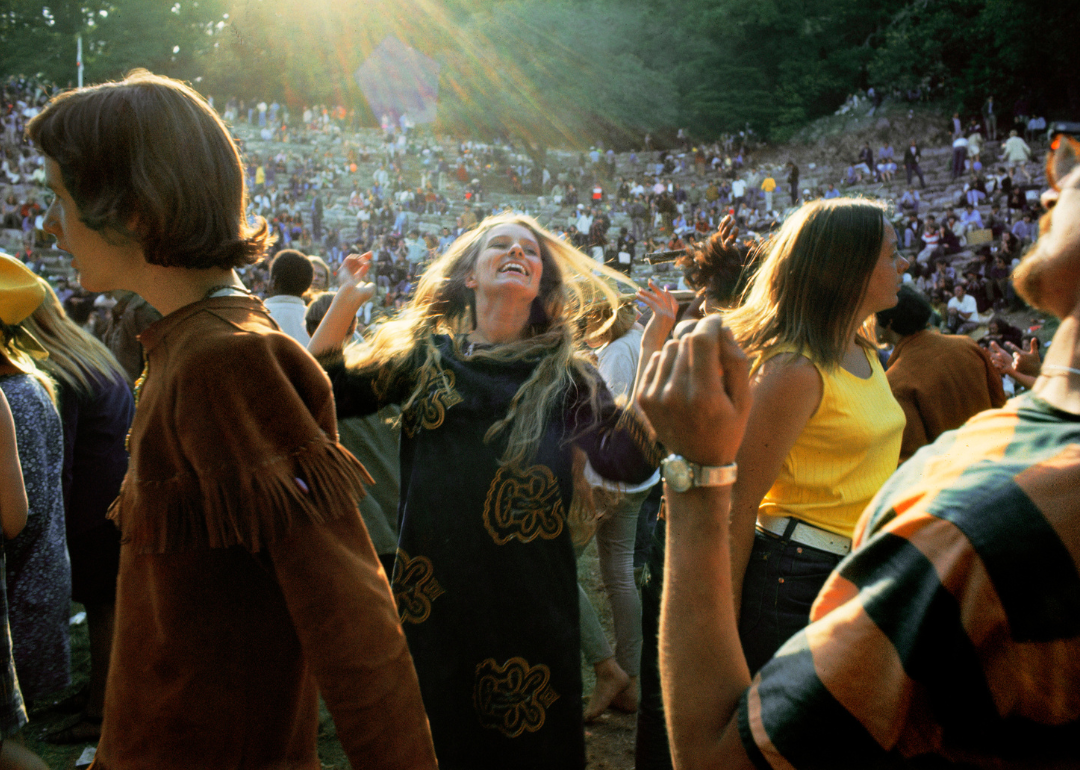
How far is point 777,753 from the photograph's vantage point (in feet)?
2.54

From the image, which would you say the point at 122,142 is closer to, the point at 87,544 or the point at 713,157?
the point at 87,544

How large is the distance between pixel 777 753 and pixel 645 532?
3660 millimetres

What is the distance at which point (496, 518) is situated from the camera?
6.88 feet

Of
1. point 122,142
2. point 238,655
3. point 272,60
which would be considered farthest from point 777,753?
point 272,60

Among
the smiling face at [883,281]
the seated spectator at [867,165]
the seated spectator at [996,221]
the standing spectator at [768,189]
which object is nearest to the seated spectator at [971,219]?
the seated spectator at [996,221]

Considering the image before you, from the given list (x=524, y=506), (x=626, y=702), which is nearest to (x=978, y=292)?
(x=626, y=702)

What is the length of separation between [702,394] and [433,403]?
57.8 inches

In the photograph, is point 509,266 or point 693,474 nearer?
point 693,474

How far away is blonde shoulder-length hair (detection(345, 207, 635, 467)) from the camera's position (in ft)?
7.10

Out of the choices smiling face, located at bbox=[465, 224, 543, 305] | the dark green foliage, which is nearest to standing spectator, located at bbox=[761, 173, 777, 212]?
the dark green foliage

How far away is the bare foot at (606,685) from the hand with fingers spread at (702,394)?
2806 mm

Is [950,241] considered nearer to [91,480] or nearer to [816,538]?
[816,538]

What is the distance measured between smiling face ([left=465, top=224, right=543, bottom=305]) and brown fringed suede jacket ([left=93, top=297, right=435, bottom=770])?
126cm

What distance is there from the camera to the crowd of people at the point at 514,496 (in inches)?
29.1
